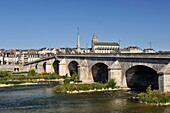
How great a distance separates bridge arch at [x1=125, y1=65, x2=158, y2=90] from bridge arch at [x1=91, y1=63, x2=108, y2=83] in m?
11.1

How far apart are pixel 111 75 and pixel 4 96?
62.6 feet

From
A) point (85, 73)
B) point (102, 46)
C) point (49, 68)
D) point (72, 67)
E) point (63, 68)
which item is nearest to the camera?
point (85, 73)

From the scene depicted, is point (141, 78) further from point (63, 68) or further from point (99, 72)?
point (63, 68)

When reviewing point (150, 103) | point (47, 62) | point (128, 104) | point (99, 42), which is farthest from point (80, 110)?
point (99, 42)

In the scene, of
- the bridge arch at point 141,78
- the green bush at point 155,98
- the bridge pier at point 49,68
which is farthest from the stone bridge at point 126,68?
the bridge pier at point 49,68

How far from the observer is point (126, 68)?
5556 cm

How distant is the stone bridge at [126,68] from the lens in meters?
45.5

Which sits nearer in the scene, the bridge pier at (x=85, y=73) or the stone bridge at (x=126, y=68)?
the stone bridge at (x=126, y=68)

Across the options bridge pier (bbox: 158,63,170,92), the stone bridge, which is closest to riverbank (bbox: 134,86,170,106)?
bridge pier (bbox: 158,63,170,92)

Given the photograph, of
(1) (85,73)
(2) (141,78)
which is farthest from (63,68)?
(2) (141,78)

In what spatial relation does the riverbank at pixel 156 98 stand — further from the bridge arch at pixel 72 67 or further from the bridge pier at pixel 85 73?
the bridge arch at pixel 72 67

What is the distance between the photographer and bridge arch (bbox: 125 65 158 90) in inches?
2260

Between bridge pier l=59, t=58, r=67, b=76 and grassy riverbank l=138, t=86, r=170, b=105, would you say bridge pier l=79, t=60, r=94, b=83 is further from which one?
grassy riverbank l=138, t=86, r=170, b=105

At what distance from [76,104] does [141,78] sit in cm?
2246
